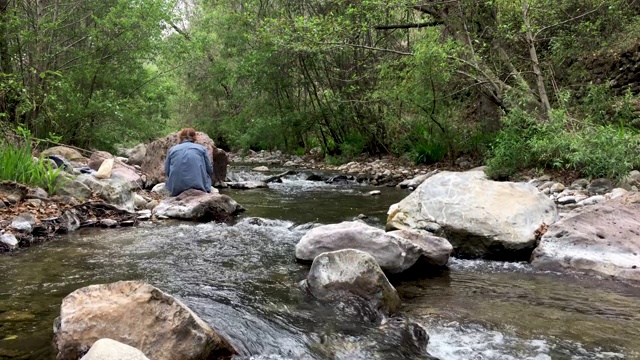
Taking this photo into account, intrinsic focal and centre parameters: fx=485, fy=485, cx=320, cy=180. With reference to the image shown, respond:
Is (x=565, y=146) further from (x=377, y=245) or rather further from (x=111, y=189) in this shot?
(x=111, y=189)

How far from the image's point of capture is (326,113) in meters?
19.2

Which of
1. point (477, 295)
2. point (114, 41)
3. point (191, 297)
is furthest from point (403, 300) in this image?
point (114, 41)

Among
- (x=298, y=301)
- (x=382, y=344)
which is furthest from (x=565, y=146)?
(x=382, y=344)

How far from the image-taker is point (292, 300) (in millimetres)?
4051

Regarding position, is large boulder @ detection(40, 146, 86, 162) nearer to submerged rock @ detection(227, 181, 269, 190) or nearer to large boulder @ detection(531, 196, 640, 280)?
submerged rock @ detection(227, 181, 269, 190)

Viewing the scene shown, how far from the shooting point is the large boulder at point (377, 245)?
484cm

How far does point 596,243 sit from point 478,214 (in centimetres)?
125

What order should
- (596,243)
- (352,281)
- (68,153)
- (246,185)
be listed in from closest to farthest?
1. (352,281)
2. (596,243)
3. (68,153)
4. (246,185)

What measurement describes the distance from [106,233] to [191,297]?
306 cm

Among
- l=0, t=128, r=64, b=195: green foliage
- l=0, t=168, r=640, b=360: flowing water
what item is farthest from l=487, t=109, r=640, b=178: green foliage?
l=0, t=128, r=64, b=195: green foliage

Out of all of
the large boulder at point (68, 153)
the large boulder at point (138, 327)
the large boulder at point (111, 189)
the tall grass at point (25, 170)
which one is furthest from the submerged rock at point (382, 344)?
the large boulder at point (68, 153)

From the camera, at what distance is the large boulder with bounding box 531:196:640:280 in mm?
4816

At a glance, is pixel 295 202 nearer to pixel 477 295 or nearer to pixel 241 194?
pixel 241 194

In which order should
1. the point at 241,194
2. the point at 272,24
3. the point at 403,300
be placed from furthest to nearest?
the point at 272,24, the point at 241,194, the point at 403,300
